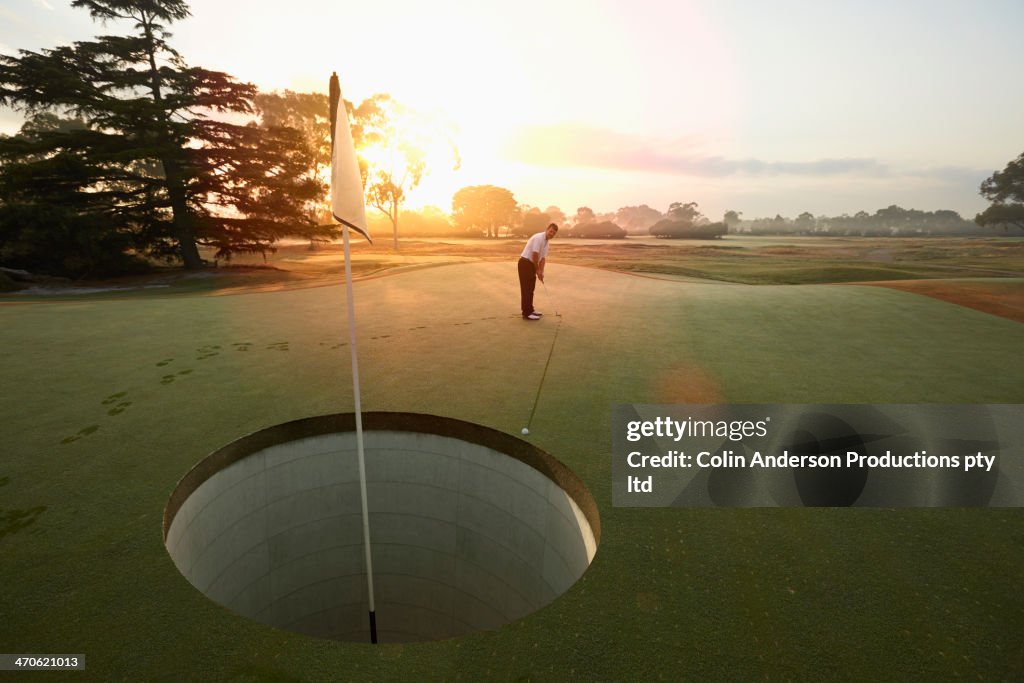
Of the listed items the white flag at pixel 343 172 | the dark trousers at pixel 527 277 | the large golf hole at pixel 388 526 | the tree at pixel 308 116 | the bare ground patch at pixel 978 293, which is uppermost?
the tree at pixel 308 116

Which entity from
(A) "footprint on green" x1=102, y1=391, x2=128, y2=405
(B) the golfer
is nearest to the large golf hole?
(A) "footprint on green" x1=102, y1=391, x2=128, y2=405

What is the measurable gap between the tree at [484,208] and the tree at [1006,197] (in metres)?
52.0

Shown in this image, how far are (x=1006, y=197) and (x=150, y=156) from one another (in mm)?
44850

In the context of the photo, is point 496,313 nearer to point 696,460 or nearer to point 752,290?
point 696,460

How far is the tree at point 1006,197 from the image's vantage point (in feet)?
83.9

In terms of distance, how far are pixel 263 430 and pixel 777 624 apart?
5.49 metres

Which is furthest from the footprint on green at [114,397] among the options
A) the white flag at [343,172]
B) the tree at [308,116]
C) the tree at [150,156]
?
the tree at [308,116]

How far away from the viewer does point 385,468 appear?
6270mm

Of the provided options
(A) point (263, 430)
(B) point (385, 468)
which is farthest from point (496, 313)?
(A) point (263, 430)

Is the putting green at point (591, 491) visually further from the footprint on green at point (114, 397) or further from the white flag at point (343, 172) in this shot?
the white flag at point (343, 172)

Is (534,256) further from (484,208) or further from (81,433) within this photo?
(484,208)

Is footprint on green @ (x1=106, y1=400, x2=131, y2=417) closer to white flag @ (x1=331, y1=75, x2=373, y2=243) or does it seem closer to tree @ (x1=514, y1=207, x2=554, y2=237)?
white flag @ (x1=331, y1=75, x2=373, y2=243)

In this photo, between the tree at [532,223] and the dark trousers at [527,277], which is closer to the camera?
the dark trousers at [527,277]

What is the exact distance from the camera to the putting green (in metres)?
2.70
